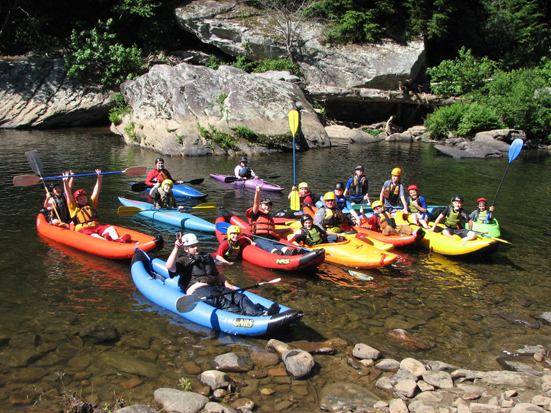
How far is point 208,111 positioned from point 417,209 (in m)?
12.4

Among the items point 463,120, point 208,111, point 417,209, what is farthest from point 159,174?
point 463,120

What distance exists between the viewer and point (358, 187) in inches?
462

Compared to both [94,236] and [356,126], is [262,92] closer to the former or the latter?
[356,126]

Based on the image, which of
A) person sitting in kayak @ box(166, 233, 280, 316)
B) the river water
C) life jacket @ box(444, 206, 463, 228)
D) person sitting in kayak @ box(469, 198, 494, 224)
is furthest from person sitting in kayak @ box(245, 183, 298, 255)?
person sitting in kayak @ box(469, 198, 494, 224)

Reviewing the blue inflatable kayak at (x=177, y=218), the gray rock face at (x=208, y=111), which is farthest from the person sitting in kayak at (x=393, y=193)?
the gray rock face at (x=208, y=111)

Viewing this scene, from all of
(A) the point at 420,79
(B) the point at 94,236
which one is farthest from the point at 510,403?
(A) the point at 420,79

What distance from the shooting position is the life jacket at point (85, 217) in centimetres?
877

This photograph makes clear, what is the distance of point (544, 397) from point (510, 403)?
0.36 metres

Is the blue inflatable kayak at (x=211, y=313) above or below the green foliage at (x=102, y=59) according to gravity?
below

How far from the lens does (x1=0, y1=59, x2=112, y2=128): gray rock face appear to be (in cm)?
2402

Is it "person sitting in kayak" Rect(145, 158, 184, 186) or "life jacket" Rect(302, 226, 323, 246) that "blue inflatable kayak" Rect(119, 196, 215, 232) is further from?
"life jacket" Rect(302, 226, 323, 246)

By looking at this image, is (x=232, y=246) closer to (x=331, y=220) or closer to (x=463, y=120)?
(x=331, y=220)

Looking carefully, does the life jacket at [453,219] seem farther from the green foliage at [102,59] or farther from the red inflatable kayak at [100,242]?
the green foliage at [102,59]

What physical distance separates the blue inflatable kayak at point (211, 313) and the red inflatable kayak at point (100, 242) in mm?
748
